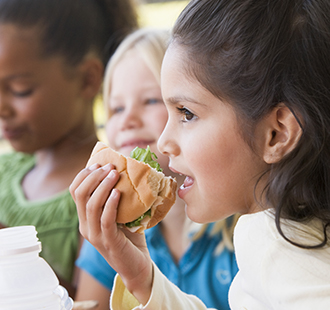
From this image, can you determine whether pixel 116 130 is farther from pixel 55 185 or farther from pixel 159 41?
pixel 55 185

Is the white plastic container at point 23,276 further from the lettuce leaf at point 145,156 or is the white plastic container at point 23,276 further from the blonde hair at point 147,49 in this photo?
the blonde hair at point 147,49

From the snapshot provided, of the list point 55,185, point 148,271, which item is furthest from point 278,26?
point 55,185

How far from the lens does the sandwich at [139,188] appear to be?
90 centimetres

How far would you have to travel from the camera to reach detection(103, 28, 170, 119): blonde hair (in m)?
1.51

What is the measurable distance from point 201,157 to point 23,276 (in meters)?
0.43

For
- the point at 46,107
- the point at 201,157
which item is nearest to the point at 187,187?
the point at 201,157

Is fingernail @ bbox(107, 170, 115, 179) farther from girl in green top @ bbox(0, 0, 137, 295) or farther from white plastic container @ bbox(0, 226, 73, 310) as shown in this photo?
girl in green top @ bbox(0, 0, 137, 295)

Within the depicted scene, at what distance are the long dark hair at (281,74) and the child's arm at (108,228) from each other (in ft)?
1.02

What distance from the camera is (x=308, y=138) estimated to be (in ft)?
2.65

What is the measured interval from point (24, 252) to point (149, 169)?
1.00 ft

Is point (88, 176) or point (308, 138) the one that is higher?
point (308, 138)

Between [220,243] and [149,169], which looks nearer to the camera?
[149,169]

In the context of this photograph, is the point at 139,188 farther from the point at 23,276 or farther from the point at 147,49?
the point at 147,49

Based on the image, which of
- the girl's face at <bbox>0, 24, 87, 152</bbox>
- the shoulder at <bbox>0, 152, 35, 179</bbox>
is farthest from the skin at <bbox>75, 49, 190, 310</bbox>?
the shoulder at <bbox>0, 152, 35, 179</bbox>
